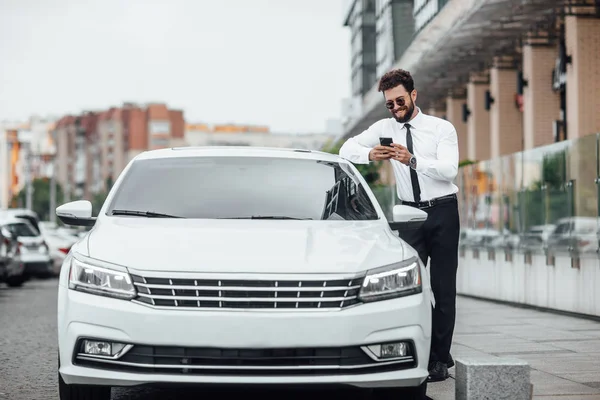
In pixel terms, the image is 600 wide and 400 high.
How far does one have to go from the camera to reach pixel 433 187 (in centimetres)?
756

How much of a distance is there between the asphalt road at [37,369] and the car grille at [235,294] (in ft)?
1.61

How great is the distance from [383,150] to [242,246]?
163 centimetres

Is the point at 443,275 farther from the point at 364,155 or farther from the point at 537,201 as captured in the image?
the point at 537,201

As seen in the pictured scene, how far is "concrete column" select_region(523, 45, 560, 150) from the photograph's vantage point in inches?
1107

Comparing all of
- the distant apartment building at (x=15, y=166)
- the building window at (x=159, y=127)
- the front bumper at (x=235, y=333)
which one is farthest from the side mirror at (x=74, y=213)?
the distant apartment building at (x=15, y=166)

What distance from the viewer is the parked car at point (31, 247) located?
1121 inches

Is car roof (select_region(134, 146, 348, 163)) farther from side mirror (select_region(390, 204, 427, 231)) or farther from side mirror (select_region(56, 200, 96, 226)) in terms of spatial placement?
side mirror (select_region(390, 204, 427, 231))

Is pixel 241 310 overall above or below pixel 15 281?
above

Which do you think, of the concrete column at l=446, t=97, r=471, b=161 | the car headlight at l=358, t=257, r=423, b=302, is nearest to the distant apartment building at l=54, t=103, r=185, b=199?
the concrete column at l=446, t=97, r=471, b=161

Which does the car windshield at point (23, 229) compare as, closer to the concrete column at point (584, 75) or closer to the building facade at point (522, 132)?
the building facade at point (522, 132)

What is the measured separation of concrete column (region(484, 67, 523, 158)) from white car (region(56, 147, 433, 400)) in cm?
2656

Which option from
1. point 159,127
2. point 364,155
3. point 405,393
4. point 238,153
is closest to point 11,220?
point 238,153

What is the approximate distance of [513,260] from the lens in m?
16.7

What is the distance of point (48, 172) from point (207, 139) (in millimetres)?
27514
